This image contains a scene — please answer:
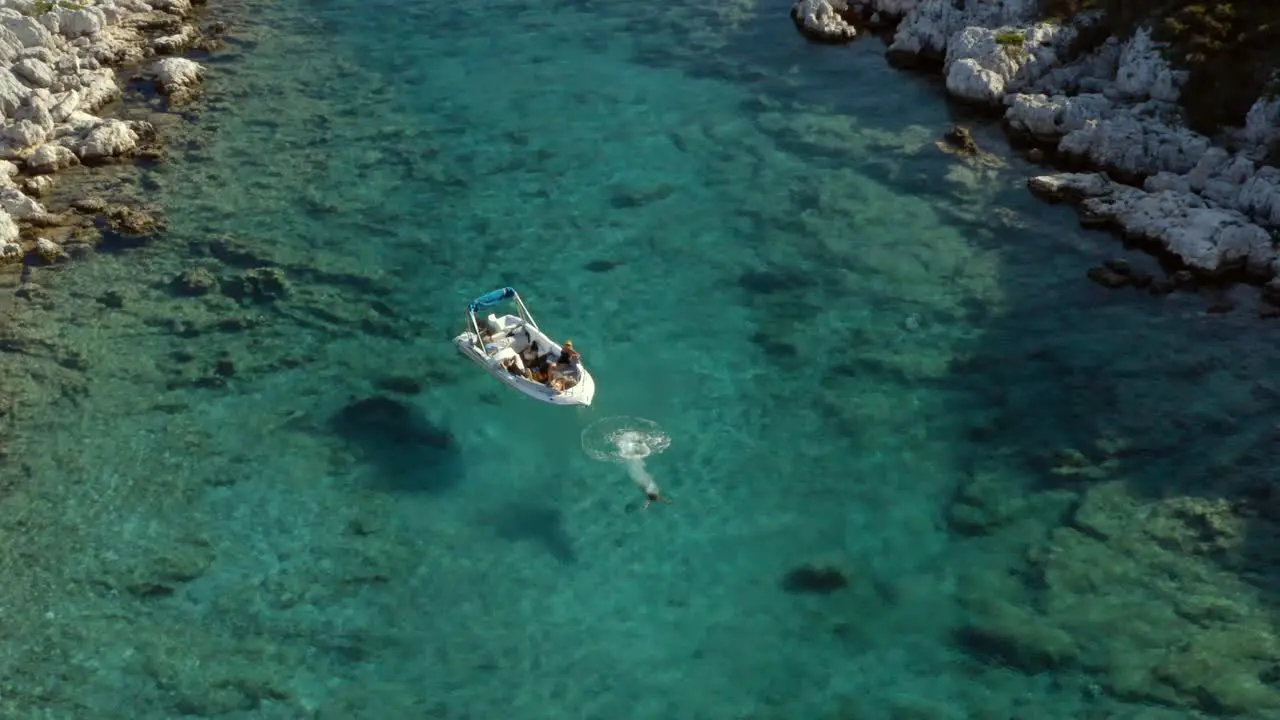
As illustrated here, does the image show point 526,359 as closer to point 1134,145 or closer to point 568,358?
point 568,358

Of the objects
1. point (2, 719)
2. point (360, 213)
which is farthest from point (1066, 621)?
point (360, 213)

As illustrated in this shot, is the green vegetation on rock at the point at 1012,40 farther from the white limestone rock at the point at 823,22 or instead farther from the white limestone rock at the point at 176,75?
the white limestone rock at the point at 176,75

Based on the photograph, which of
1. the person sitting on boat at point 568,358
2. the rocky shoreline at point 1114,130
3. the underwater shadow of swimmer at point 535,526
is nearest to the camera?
the underwater shadow of swimmer at point 535,526

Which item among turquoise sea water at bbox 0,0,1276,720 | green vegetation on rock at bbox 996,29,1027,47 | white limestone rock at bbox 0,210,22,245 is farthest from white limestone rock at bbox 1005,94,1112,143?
white limestone rock at bbox 0,210,22,245

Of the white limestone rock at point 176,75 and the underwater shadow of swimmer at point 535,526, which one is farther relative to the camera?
the white limestone rock at point 176,75

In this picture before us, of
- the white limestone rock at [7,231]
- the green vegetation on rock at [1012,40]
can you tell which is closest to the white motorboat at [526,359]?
the white limestone rock at [7,231]

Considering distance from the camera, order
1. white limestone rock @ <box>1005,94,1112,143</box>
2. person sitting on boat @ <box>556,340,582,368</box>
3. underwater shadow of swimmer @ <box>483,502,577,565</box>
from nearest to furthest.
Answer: underwater shadow of swimmer @ <box>483,502,577,565</box>
person sitting on boat @ <box>556,340,582,368</box>
white limestone rock @ <box>1005,94,1112,143</box>

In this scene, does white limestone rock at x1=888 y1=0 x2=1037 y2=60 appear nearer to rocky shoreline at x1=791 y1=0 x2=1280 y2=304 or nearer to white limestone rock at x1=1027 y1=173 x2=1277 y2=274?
rocky shoreline at x1=791 y1=0 x2=1280 y2=304
